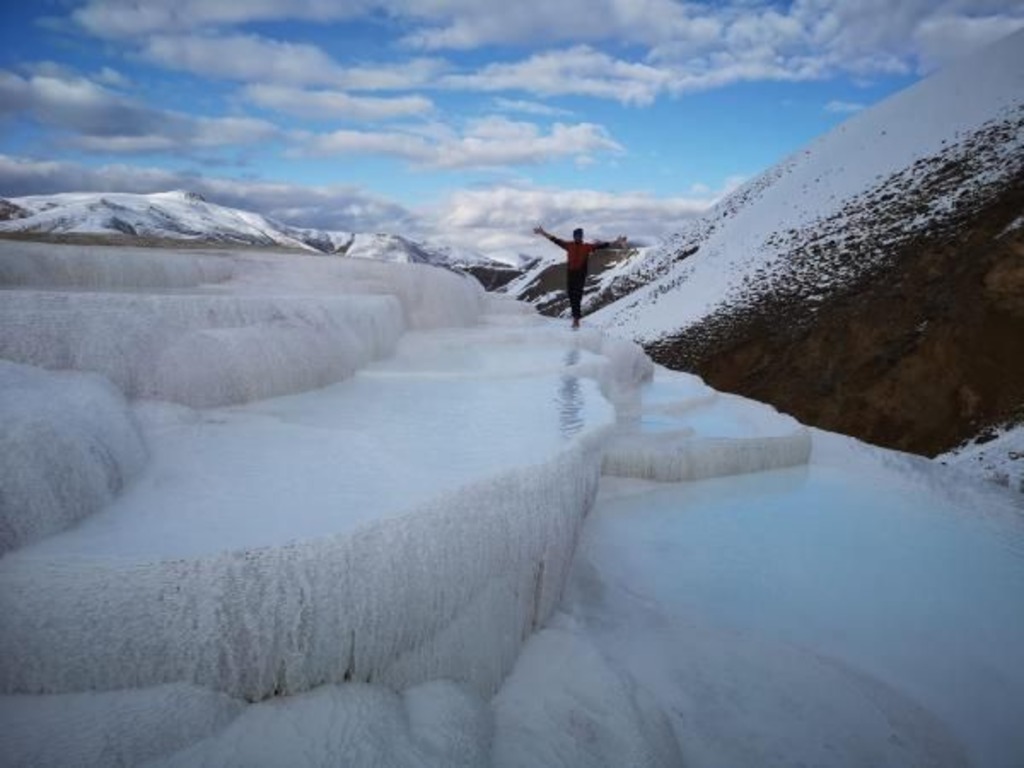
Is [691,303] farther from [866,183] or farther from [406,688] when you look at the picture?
[406,688]

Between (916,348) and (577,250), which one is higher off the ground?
(577,250)

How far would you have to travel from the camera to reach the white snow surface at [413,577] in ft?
8.67

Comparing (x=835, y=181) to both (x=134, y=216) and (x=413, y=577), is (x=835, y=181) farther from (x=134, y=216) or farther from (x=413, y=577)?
(x=134, y=216)

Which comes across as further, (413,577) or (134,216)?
(134,216)

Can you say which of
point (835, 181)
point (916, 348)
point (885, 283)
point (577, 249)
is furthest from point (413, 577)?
point (835, 181)

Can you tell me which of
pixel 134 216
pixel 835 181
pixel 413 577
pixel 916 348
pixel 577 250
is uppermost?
pixel 134 216

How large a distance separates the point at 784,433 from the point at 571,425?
4.79 metres

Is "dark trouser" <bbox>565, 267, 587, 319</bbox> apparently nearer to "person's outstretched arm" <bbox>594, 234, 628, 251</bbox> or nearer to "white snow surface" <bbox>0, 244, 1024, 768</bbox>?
"person's outstretched arm" <bbox>594, 234, 628, 251</bbox>

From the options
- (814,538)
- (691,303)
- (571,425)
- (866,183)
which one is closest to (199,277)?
(571,425)

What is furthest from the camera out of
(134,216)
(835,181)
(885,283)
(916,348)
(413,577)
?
(134,216)

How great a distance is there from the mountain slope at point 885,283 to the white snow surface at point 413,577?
9195 mm

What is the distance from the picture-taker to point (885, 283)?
18.3 m

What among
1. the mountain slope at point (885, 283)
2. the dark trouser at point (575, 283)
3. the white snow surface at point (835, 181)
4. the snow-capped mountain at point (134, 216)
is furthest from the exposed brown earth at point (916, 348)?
the snow-capped mountain at point (134, 216)

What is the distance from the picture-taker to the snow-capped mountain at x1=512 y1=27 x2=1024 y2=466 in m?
15.0
